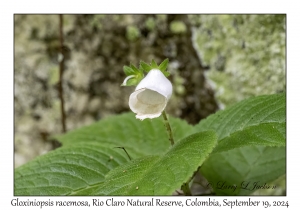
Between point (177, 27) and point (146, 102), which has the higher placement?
point (177, 27)

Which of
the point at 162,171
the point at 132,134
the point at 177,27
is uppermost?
the point at 177,27

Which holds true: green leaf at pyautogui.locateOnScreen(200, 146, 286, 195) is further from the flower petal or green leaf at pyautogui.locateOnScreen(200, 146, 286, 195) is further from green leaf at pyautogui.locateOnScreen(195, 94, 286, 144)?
the flower petal

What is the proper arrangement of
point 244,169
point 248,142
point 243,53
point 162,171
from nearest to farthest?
1. point 162,171
2. point 248,142
3. point 244,169
4. point 243,53

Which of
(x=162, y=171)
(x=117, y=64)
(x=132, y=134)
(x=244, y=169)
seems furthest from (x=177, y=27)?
(x=162, y=171)

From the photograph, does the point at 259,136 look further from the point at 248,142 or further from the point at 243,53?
the point at 243,53

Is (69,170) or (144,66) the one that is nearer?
(144,66)

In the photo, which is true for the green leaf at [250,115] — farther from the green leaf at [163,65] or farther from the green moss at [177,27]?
the green moss at [177,27]

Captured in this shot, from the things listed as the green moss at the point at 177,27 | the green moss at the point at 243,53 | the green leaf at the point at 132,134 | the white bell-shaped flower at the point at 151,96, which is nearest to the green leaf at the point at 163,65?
the white bell-shaped flower at the point at 151,96
